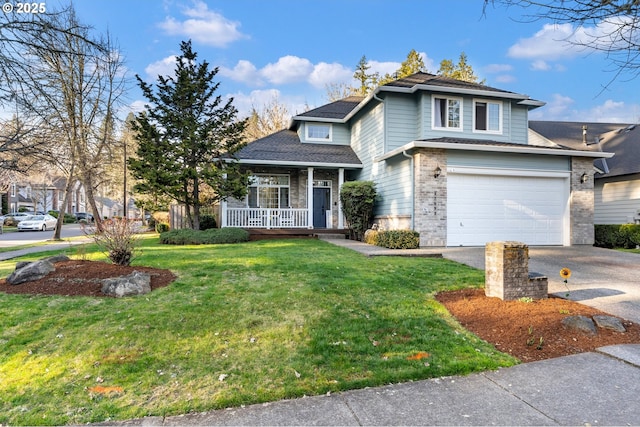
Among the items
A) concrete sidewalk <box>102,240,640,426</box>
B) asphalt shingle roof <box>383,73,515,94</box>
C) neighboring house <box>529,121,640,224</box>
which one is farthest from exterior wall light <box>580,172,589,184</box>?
concrete sidewalk <box>102,240,640,426</box>

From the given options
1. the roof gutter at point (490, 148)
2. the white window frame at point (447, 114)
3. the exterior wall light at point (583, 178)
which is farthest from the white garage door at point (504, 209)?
the white window frame at point (447, 114)

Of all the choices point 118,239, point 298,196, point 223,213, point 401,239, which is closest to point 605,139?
point 401,239

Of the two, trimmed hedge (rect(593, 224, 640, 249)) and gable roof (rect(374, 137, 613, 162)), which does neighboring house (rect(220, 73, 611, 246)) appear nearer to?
gable roof (rect(374, 137, 613, 162))

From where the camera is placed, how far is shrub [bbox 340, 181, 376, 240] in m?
13.2

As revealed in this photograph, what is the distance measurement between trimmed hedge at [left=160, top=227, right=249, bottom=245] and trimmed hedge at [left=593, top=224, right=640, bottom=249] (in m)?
13.1

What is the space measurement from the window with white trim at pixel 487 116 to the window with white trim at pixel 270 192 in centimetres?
832

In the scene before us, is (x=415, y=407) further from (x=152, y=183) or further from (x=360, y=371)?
(x=152, y=183)

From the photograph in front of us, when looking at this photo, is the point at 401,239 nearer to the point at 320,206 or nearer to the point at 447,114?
the point at 447,114

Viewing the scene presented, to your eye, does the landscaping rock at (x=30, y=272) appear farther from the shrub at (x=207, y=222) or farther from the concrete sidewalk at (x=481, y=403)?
the shrub at (x=207, y=222)

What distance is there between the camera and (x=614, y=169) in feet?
48.2

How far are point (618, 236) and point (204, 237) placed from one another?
47.9 ft

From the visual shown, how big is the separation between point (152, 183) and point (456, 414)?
41.3 feet

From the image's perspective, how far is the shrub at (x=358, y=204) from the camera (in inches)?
520

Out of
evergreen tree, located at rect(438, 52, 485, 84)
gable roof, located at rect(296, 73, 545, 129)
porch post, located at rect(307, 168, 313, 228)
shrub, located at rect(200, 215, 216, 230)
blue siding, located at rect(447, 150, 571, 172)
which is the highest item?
evergreen tree, located at rect(438, 52, 485, 84)
